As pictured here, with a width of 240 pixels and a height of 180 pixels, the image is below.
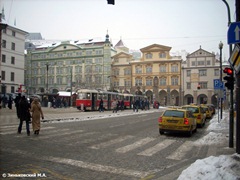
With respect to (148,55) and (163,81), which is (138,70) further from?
(163,81)

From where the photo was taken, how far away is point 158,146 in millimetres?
10875

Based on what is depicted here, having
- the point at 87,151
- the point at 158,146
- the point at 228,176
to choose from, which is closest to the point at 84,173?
the point at 87,151

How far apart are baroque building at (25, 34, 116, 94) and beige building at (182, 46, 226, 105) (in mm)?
24248

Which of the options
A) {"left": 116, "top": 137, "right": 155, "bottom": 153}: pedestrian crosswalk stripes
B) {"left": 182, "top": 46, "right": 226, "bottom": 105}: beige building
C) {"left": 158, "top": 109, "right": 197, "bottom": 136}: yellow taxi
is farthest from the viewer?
{"left": 182, "top": 46, "right": 226, "bottom": 105}: beige building

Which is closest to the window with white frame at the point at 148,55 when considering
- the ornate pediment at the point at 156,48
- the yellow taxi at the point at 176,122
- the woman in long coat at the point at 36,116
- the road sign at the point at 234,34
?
the ornate pediment at the point at 156,48

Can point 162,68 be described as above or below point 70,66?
below

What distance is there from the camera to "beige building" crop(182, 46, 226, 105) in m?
71.8

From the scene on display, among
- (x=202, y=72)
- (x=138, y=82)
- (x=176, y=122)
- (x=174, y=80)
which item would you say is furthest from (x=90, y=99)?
(x=202, y=72)

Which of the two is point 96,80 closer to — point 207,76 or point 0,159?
point 207,76

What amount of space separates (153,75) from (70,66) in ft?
92.5

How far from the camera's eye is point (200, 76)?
73.0 meters

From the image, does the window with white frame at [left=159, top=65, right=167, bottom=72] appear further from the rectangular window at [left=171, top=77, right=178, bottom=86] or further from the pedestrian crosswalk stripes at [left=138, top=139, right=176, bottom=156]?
the pedestrian crosswalk stripes at [left=138, top=139, right=176, bottom=156]

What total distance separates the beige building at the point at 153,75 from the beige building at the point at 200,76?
7.69 ft

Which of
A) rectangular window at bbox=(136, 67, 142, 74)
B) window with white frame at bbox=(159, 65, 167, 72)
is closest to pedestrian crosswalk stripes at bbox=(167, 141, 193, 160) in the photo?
window with white frame at bbox=(159, 65, 167, 72)
